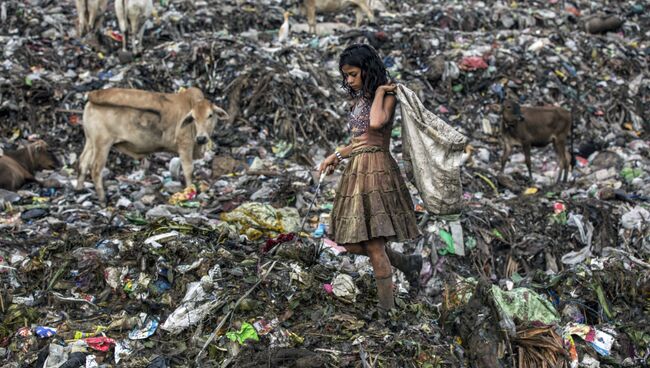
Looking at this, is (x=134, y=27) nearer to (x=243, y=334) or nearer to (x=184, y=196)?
(x=184, y=196)

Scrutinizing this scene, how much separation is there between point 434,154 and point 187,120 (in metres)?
4.00

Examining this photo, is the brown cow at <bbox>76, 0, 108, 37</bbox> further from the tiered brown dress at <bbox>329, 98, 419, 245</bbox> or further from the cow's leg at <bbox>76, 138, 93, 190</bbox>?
the tiered brown dress at <bbox>329, 98, 419, 245</bbox>

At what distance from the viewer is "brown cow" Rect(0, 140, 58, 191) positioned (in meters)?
7.07

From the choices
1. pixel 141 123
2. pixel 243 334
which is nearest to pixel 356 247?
pixel 243 334

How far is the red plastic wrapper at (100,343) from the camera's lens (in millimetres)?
3816

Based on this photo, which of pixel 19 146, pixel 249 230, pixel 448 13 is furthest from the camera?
pixel 448 13

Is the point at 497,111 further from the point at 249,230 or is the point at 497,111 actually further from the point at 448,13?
the point at 249,230

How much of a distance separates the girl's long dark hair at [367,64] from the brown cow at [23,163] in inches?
192

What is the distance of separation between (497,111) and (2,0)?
8.62 m

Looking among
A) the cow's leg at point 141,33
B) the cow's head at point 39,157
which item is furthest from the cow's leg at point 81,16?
the cow's head at point 39,157

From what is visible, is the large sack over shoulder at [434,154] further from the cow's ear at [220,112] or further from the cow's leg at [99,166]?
the cow's leg at [99,166]

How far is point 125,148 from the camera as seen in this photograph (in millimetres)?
7277

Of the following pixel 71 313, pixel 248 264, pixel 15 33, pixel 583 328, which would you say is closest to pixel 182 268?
→ pixel 248 264

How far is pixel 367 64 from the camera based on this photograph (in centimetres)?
356
